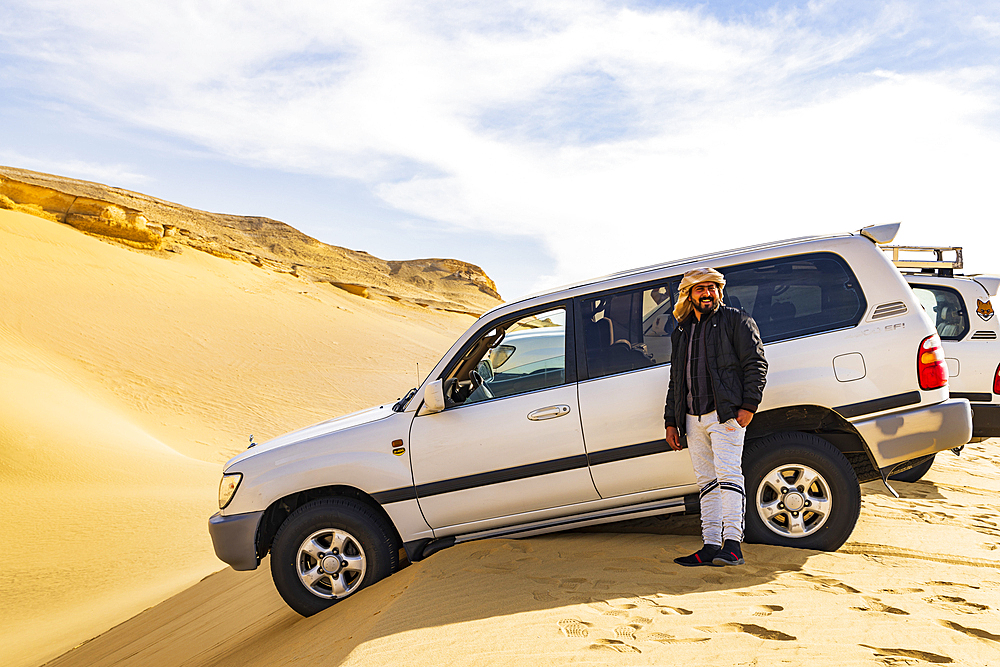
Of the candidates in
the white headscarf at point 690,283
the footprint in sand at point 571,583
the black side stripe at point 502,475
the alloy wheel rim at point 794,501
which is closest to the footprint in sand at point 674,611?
the footprint in sand at point 571,583

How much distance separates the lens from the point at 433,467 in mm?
4625

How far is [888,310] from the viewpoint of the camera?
459 centimetres

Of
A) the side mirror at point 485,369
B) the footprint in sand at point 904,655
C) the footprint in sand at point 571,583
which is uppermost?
the side mirror at point 485,369

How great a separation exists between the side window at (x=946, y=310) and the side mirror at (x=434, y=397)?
5.27 meters

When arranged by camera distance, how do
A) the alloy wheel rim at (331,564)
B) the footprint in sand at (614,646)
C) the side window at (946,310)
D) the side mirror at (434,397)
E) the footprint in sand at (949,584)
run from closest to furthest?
the footprint in sand at (614,646) → the footprint in sand at (949,584) → the side mirror at (434,397) → the alloy wheel rim at (331,564) → the side window at (946,310)

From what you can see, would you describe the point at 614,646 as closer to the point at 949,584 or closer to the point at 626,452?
the point at 626,452

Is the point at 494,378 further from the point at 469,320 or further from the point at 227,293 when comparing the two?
the point at 469,320

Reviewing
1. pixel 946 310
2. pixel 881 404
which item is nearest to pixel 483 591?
pixel 881 404

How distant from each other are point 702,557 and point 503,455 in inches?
54.9

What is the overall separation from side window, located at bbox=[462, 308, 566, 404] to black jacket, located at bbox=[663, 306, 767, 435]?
2.62 feet

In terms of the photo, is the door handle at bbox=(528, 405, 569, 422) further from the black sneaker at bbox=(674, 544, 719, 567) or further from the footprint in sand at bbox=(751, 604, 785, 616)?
the footprint in sand at bbox=(751, 604, 785, 616)

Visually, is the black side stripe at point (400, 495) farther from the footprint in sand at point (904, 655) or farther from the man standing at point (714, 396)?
the footprint in sand at point (904, 655)

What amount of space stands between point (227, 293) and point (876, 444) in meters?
35.5

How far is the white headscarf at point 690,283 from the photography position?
14.0 feet
